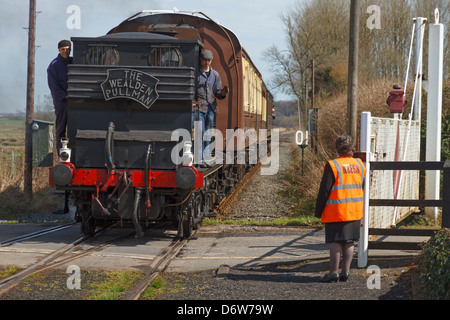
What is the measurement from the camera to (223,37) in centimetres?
1164

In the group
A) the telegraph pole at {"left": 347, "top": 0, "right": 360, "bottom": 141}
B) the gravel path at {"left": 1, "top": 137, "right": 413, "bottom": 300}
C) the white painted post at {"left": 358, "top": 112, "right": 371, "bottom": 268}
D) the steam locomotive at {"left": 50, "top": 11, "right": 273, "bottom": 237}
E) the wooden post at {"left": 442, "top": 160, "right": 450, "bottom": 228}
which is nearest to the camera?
the gravel path at {"left": 1, "top": 137, "right": 413, "bottom": 300}

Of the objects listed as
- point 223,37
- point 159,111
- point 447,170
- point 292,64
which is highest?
point 292,64

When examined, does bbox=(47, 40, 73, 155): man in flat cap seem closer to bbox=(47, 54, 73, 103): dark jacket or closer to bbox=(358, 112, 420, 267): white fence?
bbox=(47, 54, 73, 103): dark jacket

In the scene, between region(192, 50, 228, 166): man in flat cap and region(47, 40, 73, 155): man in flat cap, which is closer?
region(192, 50, 228, 166): man in flat cap

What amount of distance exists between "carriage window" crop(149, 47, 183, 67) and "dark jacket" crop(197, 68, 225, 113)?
438mm

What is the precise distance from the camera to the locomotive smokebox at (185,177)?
29.3ft

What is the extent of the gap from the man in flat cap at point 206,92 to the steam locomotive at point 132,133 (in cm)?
15

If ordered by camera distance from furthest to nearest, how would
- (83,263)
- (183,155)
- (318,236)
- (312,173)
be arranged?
1. (312,173)
2. (318,236)
3. (183,155)
4. (83,263)

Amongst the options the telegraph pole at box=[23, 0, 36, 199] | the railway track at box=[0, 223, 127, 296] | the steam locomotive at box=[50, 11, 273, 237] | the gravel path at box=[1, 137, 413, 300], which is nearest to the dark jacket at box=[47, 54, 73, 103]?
the steam locomotive at box=[50, 11, 273, 237]

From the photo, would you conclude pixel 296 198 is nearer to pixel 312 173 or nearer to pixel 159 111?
pixel 312 173

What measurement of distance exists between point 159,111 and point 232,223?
3.23 meters

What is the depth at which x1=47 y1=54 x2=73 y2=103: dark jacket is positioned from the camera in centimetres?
1018

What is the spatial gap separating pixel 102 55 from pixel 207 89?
1.77m
